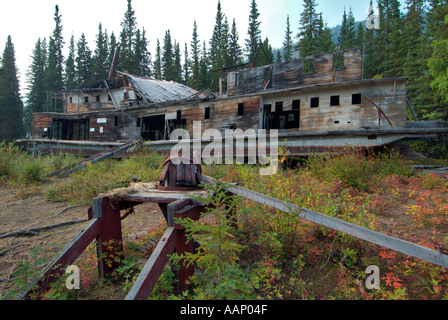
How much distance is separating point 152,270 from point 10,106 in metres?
54.1

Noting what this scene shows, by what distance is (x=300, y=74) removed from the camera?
1664 centimetres

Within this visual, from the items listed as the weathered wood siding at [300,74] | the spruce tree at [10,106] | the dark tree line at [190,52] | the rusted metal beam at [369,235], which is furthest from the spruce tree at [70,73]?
the rusted metal beam at [369,235]

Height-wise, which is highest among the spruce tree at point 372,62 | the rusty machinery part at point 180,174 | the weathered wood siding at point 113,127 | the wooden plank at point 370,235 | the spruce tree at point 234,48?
the spruce tree at point 234,48

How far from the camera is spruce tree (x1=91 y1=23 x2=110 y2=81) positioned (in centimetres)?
4619

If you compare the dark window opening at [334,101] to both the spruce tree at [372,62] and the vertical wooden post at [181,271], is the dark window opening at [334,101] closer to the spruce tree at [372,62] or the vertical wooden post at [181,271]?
the vertical wooden post at [181,271]

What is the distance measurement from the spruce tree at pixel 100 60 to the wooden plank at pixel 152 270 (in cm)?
→ 5320

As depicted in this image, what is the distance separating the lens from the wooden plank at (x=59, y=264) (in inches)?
98.9

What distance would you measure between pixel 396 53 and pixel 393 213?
34.9 meters

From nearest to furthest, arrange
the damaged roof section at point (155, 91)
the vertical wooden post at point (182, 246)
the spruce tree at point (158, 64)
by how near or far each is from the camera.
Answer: the vertical wooden post at point (182, 246) < the damaged roof section at point (155, 91) < the spruce tree at point (158, 64)

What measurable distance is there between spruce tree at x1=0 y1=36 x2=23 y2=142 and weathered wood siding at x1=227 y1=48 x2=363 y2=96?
40.8 meters
